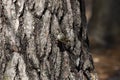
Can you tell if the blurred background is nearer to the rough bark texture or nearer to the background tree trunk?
the background tree trunk

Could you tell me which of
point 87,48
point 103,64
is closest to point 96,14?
point 103,64

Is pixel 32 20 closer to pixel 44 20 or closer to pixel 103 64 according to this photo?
pixel 44 20

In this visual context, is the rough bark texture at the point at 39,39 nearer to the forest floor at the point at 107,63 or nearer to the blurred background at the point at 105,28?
the forest floor at the point at 107,63

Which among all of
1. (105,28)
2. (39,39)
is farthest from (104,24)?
(39,39)

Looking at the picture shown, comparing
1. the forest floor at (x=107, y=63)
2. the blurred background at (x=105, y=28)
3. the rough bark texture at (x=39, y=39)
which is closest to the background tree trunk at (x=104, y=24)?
the blurred background at (x=105, y=28)

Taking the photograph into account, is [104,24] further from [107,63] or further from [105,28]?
[107,63]
